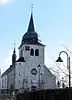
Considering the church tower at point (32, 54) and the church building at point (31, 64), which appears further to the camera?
the church tower at point (32, 54)

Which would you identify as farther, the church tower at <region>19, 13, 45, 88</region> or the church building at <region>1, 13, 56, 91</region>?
the church tower at <region>19, 13, 45, 88</region>

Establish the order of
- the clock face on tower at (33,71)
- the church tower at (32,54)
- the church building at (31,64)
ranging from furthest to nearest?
the clock face on tower at (33,71) < the church tower at (32,54) < the church building at (31,64)

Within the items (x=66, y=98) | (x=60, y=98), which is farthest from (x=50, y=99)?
(x=66, y=98)

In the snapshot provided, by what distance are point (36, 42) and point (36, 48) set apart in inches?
91.6

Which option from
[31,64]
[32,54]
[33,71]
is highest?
[32,54]

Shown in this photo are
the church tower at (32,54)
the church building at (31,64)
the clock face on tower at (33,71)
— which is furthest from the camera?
the clock face on tower at (33,71)

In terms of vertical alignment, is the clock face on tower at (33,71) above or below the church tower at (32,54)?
below

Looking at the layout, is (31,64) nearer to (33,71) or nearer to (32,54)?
(33,71)

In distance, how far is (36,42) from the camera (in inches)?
4203

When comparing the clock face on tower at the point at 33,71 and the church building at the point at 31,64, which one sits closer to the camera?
the church building at the point at 31,64

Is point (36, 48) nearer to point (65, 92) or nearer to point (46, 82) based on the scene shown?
point (46, 82)

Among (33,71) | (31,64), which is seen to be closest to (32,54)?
(31,64)

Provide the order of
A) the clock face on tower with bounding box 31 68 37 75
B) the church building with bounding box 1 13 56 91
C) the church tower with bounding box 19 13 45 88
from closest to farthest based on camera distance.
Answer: the church building with bounding box 1 13 56 91
the church tower with bounding box 19 13 45 88
the clock face on tower with bounding box 31 68 37 75

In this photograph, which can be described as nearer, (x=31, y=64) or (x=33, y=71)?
(x=33, y=71)
